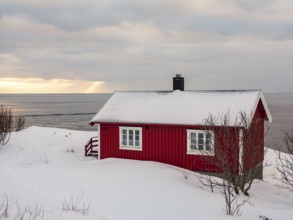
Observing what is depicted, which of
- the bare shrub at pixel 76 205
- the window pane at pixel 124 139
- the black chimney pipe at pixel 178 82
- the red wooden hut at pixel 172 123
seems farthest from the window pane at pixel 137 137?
the bare shrub at pixel 76 205

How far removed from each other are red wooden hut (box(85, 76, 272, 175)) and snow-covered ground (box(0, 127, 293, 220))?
942mm

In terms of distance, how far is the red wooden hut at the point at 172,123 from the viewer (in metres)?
18.4

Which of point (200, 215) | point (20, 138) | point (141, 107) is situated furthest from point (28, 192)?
point (20, 138)

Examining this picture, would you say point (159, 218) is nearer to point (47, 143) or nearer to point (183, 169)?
point (183, 169)

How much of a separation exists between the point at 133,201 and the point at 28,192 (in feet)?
11.3

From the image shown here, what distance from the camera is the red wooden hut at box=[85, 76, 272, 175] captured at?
18.4 m

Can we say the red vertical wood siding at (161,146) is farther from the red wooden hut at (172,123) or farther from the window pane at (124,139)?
the window pane at (124,139)

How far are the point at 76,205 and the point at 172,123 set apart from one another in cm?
952

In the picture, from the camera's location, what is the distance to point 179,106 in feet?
66.6

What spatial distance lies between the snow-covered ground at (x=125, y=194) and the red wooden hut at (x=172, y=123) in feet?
3.09

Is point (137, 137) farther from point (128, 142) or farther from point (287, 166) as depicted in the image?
point (287, 166)

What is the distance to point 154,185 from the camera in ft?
46.2

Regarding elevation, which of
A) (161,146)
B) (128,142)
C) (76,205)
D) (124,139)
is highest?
(124,139)

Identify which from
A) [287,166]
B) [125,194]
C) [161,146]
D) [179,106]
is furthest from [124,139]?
[287,166]
